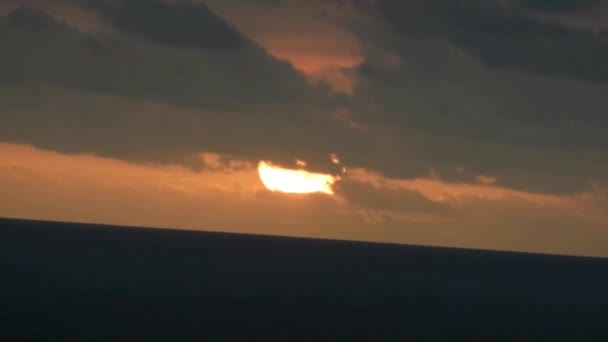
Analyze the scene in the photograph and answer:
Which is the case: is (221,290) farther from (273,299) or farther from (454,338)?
(454,338)

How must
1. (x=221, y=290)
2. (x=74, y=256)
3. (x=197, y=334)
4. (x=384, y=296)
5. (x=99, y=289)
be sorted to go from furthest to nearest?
1. (x=74, y=256)
2. (x=384, y=296)
3. (x=221, y=290)
4. (x=99, y=289)
5. (x=197, y=334)

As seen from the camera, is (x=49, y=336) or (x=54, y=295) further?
(x=54, y=295)

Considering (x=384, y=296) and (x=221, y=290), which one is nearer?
(x=221, y=290)

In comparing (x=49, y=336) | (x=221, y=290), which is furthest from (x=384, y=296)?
(x=49, y=336)

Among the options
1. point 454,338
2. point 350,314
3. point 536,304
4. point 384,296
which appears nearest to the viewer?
point 454,338

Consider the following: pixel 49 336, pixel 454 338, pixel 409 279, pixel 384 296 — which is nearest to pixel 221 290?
pixel 384 296

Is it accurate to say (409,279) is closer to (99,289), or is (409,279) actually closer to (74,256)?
(74,256)

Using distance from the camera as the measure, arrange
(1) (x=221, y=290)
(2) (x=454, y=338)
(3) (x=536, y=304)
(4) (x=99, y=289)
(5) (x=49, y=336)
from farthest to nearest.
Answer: (3) (x=536, y=304), (1) (x=221, y=290), (4) (x=99, y=289), (2) (x=454, y=338), (5) (x=49, y=336)

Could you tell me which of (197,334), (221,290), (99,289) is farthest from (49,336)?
(221,290)

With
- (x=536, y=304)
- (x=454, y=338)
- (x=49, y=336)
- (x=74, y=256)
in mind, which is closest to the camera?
(x=49, y=336)
